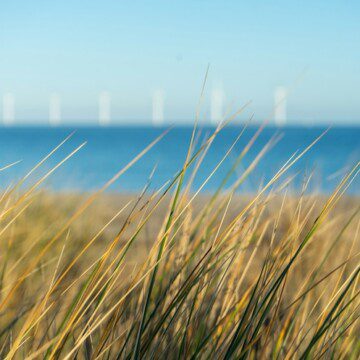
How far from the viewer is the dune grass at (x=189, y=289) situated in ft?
3.04

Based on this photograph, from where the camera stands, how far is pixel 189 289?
0.94m

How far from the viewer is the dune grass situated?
0.93 meters

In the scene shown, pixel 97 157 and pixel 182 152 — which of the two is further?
pixel 182 152

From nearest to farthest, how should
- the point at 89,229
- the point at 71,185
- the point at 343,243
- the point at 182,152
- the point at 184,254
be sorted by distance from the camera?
the point at 184,254
the point at 343,243
the point at 89,229
the point at 71,185
the point at 182,152

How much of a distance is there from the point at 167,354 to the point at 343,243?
149 cm

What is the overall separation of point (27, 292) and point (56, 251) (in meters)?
0.81

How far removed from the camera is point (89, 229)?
304cm

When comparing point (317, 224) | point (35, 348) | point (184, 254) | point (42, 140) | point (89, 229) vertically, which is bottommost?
point (42, 140)

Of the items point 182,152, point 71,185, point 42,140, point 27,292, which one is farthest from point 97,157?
point 27,292

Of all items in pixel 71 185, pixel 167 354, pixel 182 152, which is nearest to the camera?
pixel 167 354

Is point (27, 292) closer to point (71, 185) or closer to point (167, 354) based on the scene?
point (167, 354)

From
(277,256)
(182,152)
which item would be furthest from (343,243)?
(182,152)

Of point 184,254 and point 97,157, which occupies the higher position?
point 184,254

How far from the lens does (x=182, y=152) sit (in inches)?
1367
